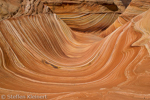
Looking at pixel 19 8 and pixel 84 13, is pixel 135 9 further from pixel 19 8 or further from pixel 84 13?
pixel 19 8

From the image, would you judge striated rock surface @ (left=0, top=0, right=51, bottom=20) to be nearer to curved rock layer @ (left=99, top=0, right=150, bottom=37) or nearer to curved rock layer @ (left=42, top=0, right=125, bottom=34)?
curved rock layer @ (left=99, top=0, right=150, bottom=37)

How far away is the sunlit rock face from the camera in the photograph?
1.09 metres

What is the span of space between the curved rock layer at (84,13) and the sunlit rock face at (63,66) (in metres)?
2.57

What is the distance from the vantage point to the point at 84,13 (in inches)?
199

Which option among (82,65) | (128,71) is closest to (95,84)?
(128,71)

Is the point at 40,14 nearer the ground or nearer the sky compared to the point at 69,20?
nearer the ground

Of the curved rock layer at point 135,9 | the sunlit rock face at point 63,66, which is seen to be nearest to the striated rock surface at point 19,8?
the sunlit rock face at point 63,66

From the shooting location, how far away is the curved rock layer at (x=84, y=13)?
196 inches

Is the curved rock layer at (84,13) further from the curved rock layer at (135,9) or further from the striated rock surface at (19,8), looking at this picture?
the striated rock surface at (19,8)

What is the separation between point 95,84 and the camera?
1.30 m

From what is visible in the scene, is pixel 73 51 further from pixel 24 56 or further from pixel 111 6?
pixel 111 6

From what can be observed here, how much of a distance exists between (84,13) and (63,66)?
3503mm

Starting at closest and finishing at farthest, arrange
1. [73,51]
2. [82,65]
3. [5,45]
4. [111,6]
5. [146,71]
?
[146,71], [5,45], [82,65], [73,51], [111,6]

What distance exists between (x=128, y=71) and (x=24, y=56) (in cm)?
107
